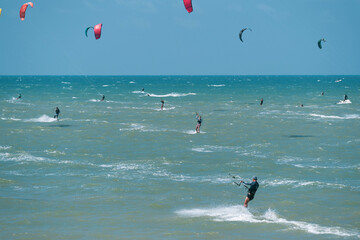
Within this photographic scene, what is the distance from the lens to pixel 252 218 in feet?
52.6

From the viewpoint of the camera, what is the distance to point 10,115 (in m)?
51.0

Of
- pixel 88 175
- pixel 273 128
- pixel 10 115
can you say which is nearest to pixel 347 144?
pixel 273 128

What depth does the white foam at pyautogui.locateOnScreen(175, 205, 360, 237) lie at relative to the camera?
14656mm

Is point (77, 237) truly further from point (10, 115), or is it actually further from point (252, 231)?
point (10, 115)

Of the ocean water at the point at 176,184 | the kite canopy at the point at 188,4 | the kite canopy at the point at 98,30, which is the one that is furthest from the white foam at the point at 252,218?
the kite canopy at the point at 98,30

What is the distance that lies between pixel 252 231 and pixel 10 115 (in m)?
41.8

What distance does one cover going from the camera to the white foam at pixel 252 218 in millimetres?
14656

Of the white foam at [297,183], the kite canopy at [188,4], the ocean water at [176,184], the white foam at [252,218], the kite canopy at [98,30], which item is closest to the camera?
the white foam at [252,218]

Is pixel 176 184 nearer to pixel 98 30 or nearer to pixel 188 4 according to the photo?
pixel 188 4

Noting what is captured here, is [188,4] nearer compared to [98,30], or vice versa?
[188,4]

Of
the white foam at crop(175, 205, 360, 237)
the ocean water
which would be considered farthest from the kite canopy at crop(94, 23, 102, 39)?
the white foam at crop(175, 205, 360, 237)

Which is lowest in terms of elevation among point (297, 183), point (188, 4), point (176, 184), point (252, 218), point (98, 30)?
point (176, 184)

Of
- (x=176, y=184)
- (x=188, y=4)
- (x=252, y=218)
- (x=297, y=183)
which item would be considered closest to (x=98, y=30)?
(x=188, y=4)

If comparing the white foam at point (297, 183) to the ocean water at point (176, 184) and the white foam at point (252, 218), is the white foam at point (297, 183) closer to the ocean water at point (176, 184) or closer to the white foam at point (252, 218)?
the ocean water at point (176, 184)
